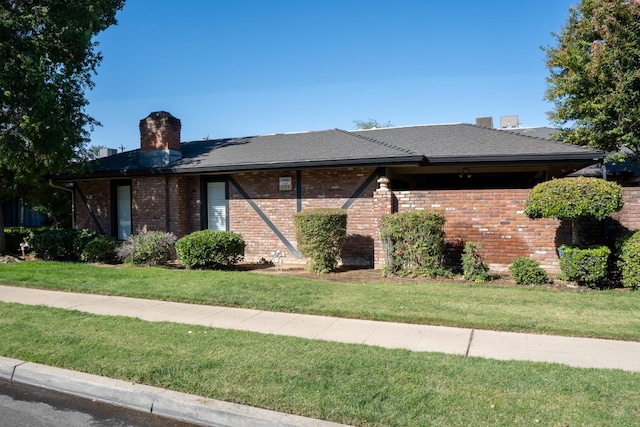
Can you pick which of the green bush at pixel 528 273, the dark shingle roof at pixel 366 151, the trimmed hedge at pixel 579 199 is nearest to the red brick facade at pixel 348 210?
the dark shingle roof at pixel 366 151

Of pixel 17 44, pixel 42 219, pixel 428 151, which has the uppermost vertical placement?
pixel 17 44

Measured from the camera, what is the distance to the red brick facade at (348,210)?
9930 mm

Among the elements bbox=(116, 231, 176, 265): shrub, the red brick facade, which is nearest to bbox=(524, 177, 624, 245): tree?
the red brick facade

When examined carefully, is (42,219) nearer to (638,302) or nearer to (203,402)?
(203,402)

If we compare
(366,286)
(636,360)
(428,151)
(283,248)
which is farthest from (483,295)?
(283,248)

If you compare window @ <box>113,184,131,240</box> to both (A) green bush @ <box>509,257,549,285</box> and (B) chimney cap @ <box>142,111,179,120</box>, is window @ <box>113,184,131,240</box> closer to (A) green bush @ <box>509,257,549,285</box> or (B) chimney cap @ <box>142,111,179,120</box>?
(B) chimney cap @ <box>142,111,179,120</box>

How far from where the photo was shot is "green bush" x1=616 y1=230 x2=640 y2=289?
8.02 meters

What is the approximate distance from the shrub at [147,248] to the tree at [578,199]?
29.6ft

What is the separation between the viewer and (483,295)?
7.87 m

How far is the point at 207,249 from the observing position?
445 inches

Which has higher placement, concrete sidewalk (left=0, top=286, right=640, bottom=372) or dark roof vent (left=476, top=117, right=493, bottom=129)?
dark roof vent (left=476, top=117, right=493, bottom=129)

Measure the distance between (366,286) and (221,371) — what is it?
4.77 m

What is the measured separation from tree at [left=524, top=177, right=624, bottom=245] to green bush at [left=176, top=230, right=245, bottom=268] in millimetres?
6983

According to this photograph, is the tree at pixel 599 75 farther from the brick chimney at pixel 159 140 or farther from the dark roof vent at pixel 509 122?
the brick chimney at pixel 159 140
